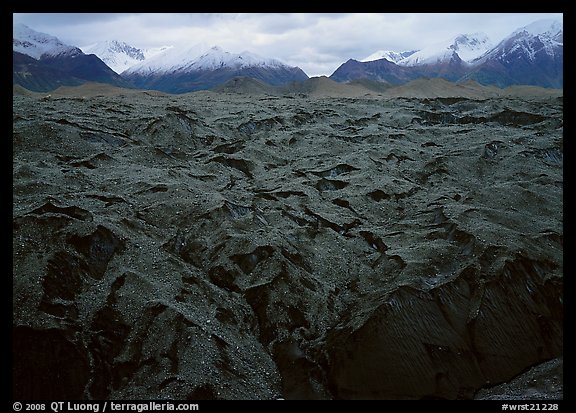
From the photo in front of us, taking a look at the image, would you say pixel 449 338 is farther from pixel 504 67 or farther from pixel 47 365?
pixel 504 67

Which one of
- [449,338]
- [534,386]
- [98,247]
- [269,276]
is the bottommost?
[534,386]

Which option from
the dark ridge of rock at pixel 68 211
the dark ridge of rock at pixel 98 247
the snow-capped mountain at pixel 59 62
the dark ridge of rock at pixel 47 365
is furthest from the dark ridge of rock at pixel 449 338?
the snow-capped mountain at pixel 59 62

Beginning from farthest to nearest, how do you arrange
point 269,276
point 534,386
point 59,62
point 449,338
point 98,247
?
point 59,62
point 269,276
point 98,247
point 449,338
point 534,386

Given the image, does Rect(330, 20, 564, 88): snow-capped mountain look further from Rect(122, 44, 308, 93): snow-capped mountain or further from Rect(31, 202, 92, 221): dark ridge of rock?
Rect(31, 202, 92, 221): dark ridge of rock

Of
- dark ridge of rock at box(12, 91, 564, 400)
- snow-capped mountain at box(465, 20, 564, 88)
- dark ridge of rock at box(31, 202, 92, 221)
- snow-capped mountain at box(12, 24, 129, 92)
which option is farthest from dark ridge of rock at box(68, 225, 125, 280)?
snow-capped mountain at box(465, 20, 564, 88)

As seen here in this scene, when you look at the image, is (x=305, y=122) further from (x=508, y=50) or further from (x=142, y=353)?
(x=508, y=50)

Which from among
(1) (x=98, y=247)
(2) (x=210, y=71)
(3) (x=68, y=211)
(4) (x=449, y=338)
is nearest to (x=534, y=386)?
(4) (x=449, y=338)

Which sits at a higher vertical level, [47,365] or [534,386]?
[47,365]
